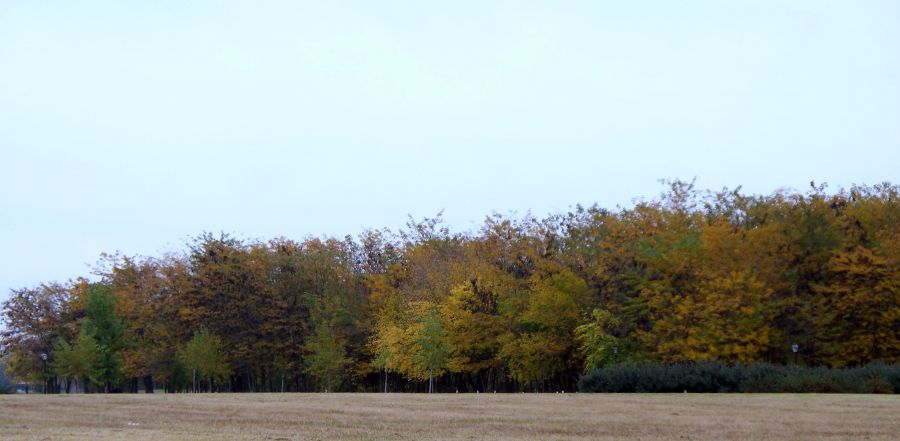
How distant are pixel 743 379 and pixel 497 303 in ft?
74.1

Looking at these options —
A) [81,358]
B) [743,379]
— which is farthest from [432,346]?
[81,358]

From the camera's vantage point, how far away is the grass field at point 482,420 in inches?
787

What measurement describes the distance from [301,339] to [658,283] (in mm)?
32398

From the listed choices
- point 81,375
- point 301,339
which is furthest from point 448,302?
point 81,375

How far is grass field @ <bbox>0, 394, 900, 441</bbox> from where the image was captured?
Answer: 65.6 feet

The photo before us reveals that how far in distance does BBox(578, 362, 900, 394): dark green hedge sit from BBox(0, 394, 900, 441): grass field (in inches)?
245

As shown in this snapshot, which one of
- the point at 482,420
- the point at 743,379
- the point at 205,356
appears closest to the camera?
the point at 482,420

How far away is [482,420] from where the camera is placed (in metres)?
24.9

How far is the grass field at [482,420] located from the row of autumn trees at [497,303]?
63.5 ft

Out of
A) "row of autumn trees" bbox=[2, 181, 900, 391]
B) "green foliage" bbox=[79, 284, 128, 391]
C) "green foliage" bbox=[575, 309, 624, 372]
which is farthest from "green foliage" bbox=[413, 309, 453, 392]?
"green foliage" bbox=[79, 284, 128, 391]

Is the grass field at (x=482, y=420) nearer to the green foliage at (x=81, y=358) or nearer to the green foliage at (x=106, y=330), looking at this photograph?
the green foliage at (x=81, y=358)

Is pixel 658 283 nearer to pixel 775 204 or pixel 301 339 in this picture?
pixel 775 204

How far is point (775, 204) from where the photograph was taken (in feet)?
202

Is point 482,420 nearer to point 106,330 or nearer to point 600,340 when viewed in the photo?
point 600,340
